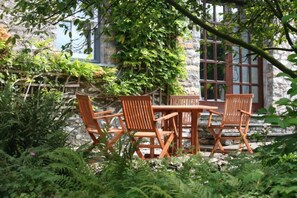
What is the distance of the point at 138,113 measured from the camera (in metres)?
5.11

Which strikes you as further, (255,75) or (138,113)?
(255,75)

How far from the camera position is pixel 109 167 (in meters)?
2.36

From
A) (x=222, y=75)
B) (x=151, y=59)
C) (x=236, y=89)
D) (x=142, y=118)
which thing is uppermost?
(x=151, y=59)

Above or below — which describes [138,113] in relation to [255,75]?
below

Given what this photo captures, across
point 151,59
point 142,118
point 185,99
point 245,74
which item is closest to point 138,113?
point 142,118

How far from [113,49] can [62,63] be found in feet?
3.25

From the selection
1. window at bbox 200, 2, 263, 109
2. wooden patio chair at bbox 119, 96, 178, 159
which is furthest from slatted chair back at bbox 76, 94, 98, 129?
window at bbox 200, 2, 263, 109

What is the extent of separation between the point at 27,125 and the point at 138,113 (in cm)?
172

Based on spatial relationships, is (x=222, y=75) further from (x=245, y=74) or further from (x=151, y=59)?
(x=151, y=59)

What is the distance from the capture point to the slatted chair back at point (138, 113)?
502 cm

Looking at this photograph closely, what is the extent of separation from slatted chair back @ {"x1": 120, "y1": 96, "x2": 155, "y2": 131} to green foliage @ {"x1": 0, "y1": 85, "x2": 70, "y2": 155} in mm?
1335

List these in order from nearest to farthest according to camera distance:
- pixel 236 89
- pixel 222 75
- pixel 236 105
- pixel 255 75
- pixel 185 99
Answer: pixel 236 105 < pixel 185 99 < pixel 222 75 < pixel 236 89 < pixel 255 75

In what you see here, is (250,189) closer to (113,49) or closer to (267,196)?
(267,196)

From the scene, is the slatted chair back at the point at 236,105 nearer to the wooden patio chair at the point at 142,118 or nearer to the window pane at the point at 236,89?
the wooden patio chair at the point at 142,118
